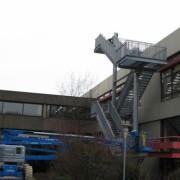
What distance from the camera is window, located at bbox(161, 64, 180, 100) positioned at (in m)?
28.8

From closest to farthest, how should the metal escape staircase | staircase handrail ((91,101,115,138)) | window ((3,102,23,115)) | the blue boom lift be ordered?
the blue boom lift → the metal escape staircase → staircase handrail ((91,101,115,138)) → window ((3,102,23,115))

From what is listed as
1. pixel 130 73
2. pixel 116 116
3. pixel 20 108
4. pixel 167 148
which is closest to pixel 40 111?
pixel 20 108

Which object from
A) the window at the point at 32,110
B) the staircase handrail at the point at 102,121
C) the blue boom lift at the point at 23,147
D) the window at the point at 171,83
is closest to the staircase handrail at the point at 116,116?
the staircase handrail at the point at 102,121

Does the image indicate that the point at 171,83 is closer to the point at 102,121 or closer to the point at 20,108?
the point at 102,121

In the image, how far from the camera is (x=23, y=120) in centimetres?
4734

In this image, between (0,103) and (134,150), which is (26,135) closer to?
(134,150)

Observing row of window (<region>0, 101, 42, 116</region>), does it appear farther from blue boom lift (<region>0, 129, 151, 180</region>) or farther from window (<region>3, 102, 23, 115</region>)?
blue boom lift (<region>0, 129, 151, 180</region>)

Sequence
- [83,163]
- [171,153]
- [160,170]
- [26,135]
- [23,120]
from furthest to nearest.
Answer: [23,120], [160,170], [26,135], [171,153], [83,163]

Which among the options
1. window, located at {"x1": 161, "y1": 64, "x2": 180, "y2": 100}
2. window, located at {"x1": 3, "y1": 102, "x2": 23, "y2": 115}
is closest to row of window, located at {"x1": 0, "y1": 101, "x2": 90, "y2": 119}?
window, located at {"x1": 3, "y1": 102, "x2": 23, "y2": 115}

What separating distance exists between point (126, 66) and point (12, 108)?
2167 cm

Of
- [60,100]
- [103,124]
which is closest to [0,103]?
[60,100]

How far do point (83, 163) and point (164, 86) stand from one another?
46.5ft

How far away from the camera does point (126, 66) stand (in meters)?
31.0

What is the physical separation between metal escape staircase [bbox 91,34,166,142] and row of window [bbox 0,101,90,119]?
11.0 meters
